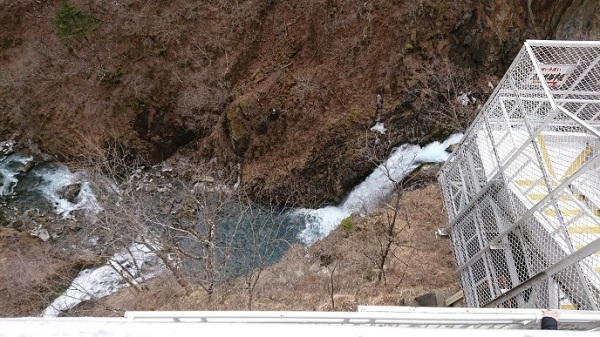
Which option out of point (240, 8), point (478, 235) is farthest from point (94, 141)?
point (478, 235)

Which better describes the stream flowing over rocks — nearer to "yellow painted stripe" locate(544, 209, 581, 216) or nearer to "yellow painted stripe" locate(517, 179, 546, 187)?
"yellow painted stripe" locate(517, 179, 546, 187)

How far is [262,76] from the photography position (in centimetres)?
1526

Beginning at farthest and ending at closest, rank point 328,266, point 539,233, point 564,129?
point 328,266 → point 564,129 → point 539,233

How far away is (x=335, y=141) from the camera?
1414 cm

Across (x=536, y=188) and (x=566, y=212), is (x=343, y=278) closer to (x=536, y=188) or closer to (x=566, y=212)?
(x=536, y=188)

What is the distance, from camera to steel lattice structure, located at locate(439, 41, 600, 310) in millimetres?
4867

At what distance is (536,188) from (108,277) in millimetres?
13244

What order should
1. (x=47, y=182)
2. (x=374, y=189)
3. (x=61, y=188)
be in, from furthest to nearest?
(x=47, y=182)
(x=61, y=188)
(x=374, y=189)

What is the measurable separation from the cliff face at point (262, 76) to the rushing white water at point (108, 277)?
144 inches

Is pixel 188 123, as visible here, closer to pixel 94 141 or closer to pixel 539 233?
pixel 94 141

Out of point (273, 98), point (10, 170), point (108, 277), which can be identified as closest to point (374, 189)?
point (273, 98)

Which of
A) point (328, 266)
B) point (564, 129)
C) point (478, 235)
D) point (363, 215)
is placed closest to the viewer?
point (564, 129)

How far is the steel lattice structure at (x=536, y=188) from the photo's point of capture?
4.87m

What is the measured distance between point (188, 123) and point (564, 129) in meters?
13.2
